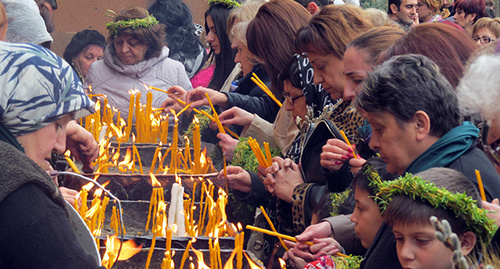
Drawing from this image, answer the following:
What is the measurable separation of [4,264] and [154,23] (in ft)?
14.7

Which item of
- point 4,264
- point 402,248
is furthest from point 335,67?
point 4,264

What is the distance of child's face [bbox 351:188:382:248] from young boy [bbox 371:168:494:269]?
0.37m

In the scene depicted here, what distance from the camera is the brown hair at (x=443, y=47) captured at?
229 centimetres

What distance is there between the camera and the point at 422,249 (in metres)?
1.66

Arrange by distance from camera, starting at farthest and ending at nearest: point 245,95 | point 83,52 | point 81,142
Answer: point 83,52, point 245,95, point 81,142

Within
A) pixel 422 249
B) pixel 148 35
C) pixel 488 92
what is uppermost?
pixel 488 92

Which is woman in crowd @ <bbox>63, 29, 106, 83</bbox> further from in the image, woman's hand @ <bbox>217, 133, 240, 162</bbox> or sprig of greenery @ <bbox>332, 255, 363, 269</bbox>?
sprig of greenery @ <bbox>332, 255, 363, 269</bbox>

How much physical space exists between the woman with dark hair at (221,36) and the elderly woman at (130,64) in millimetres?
810

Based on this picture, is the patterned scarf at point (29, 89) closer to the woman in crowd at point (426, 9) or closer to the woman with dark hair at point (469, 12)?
the woman in crowd at point (426, 9)

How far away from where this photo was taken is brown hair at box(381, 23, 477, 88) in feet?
7.52

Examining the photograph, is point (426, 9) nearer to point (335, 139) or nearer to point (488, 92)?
point (335, 139)

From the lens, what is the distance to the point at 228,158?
12.5 ft

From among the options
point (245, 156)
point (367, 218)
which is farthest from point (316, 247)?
point (245, 156)

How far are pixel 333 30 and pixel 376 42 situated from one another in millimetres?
365
